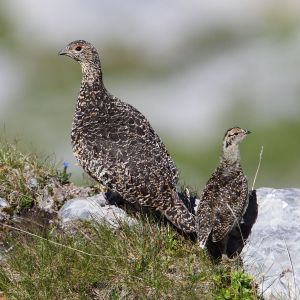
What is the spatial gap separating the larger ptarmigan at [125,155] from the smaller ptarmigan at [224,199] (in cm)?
27

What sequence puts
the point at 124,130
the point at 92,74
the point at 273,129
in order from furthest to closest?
the point at 273,129, the point at 92,74, the point at 124,130

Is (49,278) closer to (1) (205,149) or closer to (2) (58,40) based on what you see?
(1) (205,149)

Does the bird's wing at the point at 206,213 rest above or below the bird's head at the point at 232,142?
below

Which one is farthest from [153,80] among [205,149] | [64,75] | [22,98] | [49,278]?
[49,278]

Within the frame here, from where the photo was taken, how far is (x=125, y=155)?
1031 cm

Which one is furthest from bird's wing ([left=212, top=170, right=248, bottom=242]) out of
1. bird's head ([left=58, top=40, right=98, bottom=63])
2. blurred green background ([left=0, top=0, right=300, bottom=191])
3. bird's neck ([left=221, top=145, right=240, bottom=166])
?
blurred green background ([left=0, top=0, right=300, bottom=191])

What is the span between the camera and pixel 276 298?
8602 mm

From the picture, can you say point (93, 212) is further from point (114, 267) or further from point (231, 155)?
point (231, 155)

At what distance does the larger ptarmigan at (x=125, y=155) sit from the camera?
32.8 ft

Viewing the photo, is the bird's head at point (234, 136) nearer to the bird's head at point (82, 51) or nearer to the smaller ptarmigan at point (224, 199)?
the smaller ptarmigan at point (224, 199)

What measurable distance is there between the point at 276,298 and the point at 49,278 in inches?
87.2

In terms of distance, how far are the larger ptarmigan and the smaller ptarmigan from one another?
27 centimetres

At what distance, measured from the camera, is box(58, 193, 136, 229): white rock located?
991 centimetres

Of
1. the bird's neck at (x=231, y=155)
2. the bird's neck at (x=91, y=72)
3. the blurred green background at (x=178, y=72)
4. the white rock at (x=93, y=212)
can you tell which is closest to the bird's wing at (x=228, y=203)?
the bird's neck at (x=231, y=155)
